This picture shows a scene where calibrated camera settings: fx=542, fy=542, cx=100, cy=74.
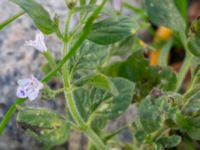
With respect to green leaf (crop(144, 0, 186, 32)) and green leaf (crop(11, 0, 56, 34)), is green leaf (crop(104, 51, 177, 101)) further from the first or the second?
green leaf (crop(11, 0, 56, 34))

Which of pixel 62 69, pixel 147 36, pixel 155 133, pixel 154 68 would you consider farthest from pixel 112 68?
pixel 147 36

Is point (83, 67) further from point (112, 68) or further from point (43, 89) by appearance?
point (112, 68)

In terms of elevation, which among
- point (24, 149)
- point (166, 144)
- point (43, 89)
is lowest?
point (24, 149)

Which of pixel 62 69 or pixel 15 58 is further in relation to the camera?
pixel 15 58

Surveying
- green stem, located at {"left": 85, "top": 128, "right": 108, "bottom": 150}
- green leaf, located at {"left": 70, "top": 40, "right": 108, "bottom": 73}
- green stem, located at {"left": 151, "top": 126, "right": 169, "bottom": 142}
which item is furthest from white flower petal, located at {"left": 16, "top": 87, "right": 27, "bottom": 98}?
green stem, located at {"left": 151, "top": 126, "right": 169, "bottom": 142}

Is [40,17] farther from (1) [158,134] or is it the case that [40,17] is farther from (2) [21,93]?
(1) [158,134]

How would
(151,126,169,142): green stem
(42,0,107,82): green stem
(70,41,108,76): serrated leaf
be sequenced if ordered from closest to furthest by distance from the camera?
1. (42,0,107,82): green stem
2. (70,41,108,76): serrated leaf
3. (151,126,169,142): green stem
